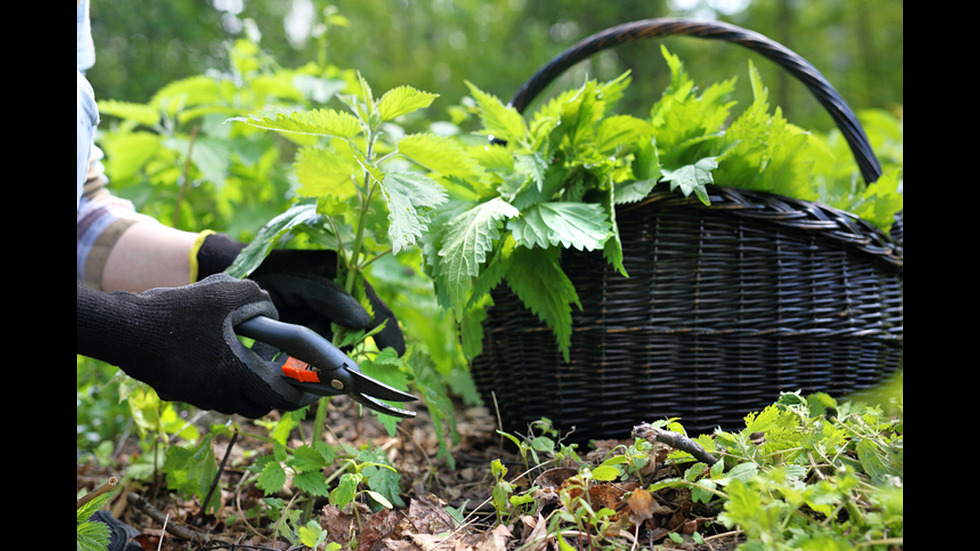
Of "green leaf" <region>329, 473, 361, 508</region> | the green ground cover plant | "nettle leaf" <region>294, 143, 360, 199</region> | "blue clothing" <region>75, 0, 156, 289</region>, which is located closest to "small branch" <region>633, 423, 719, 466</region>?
the green ground cover plant

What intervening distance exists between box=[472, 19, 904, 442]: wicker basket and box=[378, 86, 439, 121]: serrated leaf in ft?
1.43

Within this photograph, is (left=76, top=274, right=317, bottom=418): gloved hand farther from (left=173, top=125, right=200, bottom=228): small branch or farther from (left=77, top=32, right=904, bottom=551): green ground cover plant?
(left=173, top=125, right=200, bottom=228): small branch

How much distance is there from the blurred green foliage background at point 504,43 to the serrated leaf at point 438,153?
3951 mm

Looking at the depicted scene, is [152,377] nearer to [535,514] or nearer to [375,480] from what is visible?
[375,480]

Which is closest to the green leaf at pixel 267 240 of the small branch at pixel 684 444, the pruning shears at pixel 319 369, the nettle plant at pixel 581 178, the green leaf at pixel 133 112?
the pruning shears at pixel 319 369

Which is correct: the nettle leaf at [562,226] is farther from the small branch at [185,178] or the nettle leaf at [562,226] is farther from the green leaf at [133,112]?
the green leaf at [133,112]

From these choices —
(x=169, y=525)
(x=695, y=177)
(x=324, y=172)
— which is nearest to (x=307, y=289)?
(x=324, y=172)

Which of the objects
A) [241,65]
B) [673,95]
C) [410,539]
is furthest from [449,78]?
[410,539]

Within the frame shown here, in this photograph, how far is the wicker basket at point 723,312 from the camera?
46.6 inches

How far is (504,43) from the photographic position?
7395 millimetres

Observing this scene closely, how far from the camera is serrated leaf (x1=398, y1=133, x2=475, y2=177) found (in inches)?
44.5

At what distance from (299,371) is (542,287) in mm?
492

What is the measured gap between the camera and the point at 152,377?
1054 millimetres

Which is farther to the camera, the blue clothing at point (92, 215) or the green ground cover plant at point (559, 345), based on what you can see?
the blue clothing at point (92, 215)
